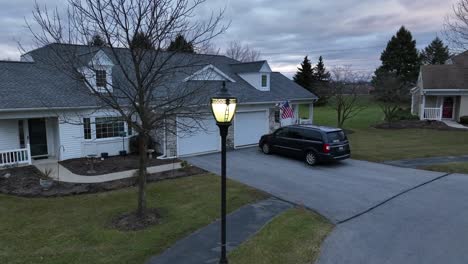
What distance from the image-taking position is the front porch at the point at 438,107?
2905 centimetres

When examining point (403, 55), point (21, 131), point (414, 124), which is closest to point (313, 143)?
point (21, 131)

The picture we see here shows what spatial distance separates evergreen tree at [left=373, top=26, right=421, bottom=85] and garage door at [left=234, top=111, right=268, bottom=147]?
39615 mm

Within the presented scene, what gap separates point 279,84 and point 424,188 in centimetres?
1477

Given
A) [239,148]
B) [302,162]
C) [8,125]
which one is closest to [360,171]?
[302,162]

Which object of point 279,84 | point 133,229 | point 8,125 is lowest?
point 133,229

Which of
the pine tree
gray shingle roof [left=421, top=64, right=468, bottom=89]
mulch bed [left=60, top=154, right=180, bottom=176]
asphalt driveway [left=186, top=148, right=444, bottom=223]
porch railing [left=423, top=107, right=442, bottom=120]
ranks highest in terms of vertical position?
the pine tree

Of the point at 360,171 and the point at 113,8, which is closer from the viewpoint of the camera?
the point at 113,8

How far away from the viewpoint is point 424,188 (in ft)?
35.8

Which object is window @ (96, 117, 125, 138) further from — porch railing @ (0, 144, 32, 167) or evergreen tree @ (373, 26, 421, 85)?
evergreen tree @ (373, 26, 421, 85)

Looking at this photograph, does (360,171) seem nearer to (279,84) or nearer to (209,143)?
(209,143)

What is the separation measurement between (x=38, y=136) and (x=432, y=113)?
3099cm

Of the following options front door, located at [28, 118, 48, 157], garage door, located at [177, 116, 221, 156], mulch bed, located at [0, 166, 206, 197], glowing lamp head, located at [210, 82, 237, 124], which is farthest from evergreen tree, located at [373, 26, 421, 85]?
glowing lamp head, located at [210, 82, 237, 124]

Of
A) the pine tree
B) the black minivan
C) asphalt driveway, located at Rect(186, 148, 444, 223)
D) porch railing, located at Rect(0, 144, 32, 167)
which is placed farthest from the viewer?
the pine tree

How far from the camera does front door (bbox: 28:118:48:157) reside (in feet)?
49.0
